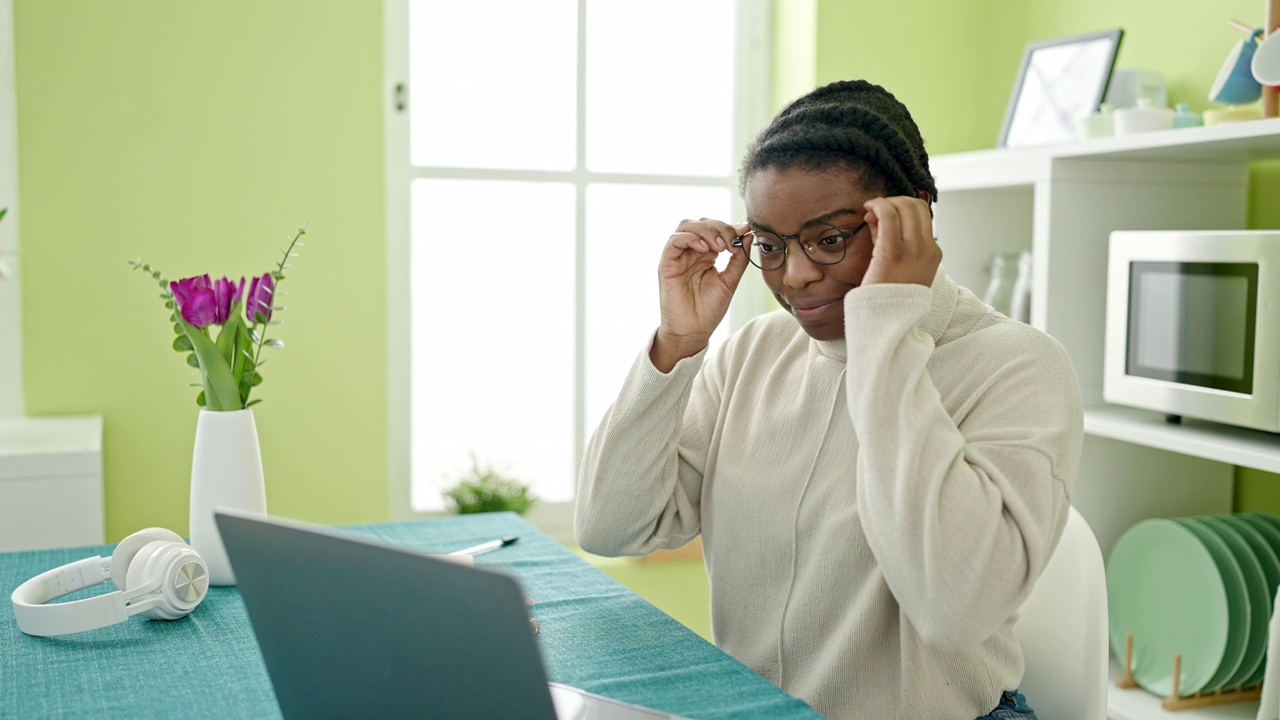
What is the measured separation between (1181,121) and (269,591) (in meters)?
1.99

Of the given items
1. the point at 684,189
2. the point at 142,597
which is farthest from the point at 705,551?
the point at 684,189

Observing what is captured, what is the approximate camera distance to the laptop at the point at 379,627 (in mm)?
689

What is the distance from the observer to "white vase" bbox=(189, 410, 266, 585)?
4.42 ft

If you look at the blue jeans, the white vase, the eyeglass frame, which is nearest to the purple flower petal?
the white vase

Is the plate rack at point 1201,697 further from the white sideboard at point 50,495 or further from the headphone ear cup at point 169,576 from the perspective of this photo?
the white sideboard at point 50,495

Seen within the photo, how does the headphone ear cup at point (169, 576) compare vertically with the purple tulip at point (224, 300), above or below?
below

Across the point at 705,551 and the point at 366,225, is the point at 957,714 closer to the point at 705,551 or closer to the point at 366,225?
the point at 705,551

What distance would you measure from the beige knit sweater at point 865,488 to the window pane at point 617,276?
62.2 inches

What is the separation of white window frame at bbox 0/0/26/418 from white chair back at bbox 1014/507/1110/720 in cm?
211

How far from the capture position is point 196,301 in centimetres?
134

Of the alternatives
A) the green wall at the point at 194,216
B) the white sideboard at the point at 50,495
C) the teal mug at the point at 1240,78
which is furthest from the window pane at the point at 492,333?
the teal mug at the point at 1240,78

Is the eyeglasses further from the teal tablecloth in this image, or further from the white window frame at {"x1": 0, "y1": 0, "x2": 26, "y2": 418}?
the white window frame at {"x1": 0, "y1": 0, "x2": 26, "y2": 418}

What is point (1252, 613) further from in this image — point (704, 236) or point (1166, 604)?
point (704, 236)

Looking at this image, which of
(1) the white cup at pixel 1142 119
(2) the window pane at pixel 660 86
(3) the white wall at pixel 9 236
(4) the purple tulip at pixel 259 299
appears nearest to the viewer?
(4) the purple tulip at pixel 259 299
